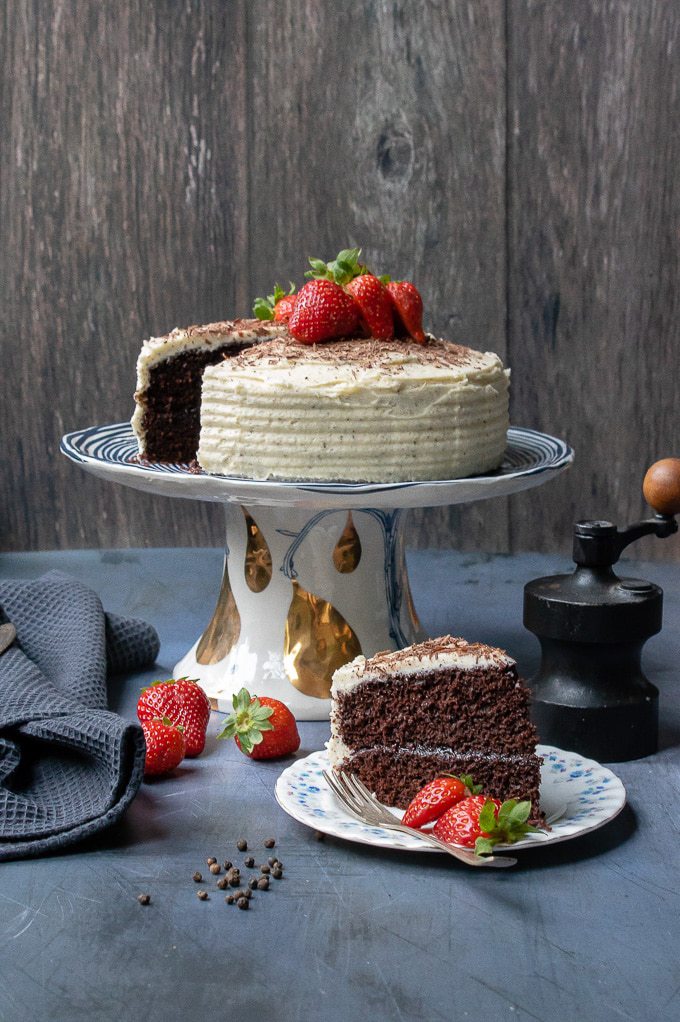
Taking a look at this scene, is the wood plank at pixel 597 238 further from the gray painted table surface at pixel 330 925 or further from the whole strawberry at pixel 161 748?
the whole strawberry at pixel 161 748

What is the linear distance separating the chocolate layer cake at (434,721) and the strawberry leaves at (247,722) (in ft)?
0.72

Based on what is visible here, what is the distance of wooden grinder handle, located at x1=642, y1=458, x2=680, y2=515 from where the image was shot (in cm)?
224

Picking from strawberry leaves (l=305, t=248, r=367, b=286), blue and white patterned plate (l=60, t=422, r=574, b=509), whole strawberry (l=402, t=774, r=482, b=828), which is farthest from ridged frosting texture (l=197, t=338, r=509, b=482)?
whole strawberry (l=402, t=774, r=482, b=828)

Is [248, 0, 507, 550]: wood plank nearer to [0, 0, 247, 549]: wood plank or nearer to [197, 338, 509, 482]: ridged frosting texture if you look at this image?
[0, 0, 247, 549]: wood plank

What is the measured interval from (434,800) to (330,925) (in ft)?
0.81

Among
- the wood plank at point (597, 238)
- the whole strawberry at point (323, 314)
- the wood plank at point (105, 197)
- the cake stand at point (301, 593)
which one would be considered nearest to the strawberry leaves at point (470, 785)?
the cake stand at point (301, 593)

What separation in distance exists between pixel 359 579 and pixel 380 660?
56cm

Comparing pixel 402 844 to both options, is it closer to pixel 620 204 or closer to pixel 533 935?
pixel 533 935

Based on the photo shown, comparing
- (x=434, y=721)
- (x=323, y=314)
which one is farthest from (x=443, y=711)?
(x=323, y=314)

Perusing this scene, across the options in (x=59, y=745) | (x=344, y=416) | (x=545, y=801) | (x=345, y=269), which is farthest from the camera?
(x=345, y=269)

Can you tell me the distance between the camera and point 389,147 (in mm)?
3521

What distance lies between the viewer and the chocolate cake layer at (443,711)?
194 cm

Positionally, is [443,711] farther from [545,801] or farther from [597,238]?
[597,238]

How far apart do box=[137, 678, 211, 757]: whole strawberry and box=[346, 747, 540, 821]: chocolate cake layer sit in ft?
1.15
